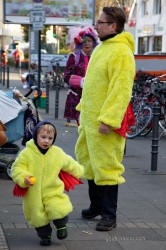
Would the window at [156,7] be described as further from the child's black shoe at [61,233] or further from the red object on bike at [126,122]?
the child's black shoe at [61,233]

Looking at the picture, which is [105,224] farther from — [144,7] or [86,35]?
[144,7]

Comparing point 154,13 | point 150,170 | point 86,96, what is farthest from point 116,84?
point 154,13

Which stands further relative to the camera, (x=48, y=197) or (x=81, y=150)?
(x=81, y=150)

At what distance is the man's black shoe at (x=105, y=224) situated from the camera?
19.9ft

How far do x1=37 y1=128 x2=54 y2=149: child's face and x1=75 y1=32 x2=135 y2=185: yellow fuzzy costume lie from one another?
52cm

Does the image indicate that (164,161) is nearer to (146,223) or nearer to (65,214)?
(146,223)

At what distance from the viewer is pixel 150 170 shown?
Answer: 9547 millimetres

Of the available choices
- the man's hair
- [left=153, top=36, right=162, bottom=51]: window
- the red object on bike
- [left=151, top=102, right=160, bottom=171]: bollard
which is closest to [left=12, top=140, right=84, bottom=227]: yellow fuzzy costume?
the red object on bike

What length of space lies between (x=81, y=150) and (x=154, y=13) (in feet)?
143

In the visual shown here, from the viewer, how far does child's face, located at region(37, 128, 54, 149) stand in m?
5.53

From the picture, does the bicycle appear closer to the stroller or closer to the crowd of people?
the stroller

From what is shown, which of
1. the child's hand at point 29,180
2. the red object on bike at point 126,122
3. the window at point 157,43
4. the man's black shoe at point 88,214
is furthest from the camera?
the window at point 157,43

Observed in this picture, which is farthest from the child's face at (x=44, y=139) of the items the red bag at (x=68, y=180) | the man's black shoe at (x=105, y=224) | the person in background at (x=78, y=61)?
the person in background at (x=78, y=61)

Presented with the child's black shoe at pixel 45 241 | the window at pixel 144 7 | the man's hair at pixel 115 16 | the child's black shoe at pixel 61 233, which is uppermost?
the window at pixel 144 7
